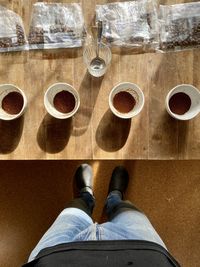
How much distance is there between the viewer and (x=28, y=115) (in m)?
1.12

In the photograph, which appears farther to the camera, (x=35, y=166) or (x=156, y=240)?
(x=35, y=166)

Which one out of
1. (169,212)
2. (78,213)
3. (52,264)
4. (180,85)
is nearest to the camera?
(52,264)

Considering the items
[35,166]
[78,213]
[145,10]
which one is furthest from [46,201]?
[145,10]

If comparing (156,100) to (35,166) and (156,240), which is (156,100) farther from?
(35,166)

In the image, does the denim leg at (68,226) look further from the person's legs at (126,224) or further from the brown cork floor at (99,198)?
the brown cork floor at (99,198)

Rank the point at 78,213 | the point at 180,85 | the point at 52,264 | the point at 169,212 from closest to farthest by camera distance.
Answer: the point at 52,264
the point at 180,85
the point at 78,213
the point at 169,212

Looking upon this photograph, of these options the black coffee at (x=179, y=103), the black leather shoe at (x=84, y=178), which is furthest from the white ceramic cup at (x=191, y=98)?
the black leather shoe at (x=84, y=178)

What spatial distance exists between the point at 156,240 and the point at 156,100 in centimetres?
45

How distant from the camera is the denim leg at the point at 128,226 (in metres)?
A: 1.06

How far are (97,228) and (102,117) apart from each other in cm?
37

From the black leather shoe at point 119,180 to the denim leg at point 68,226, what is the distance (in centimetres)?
19

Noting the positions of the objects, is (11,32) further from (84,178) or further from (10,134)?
(84,178)

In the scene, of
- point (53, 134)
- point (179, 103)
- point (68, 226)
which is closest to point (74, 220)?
point (68, 226)

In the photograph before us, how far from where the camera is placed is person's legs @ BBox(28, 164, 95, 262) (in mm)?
1066
